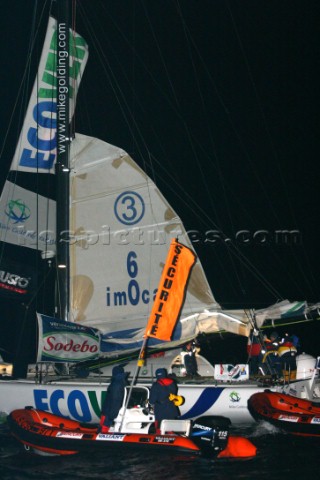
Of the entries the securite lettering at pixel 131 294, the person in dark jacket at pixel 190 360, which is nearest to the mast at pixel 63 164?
Answer: the securite lettering at pixel 131 294

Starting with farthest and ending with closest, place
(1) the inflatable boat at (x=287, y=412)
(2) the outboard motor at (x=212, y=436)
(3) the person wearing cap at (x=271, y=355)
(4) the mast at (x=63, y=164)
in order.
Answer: (4) the mast at (x=63, y=164), (3) the person wearing cap at (x=271, y=355), (1) the inflatable boat at (x=287, y=412), (2) the outboard motor at (x=212, y=436)

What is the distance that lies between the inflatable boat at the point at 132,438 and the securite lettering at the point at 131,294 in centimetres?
517

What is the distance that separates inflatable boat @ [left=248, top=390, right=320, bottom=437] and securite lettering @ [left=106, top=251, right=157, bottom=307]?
4.88 m

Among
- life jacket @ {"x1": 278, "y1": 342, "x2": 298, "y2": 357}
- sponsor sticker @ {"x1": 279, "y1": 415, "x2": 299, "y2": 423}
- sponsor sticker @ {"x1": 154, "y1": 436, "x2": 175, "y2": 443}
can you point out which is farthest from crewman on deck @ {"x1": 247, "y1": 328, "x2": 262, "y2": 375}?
sponsor sticker @ {"x1": 154, "y1": 436, "x2": 175, "y2": 443}

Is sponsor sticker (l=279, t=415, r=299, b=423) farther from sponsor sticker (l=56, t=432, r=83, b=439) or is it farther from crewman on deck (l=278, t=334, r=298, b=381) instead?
sponsor sticker (l=56, t=432, r=83, b=439)

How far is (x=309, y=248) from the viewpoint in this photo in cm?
6312

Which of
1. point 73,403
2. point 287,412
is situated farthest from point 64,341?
point 287,412

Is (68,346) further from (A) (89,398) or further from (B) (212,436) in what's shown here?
(B) (212,436)

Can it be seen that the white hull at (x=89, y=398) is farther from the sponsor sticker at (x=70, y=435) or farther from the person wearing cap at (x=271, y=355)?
the sponsor sticker at (x=70, y=435)

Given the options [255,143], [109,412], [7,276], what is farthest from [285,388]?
[255,143]

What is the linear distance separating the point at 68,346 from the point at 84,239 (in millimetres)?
3423

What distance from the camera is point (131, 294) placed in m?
19.3

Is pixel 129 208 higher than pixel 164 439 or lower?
higher

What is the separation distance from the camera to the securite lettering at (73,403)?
A: 1631 cm
